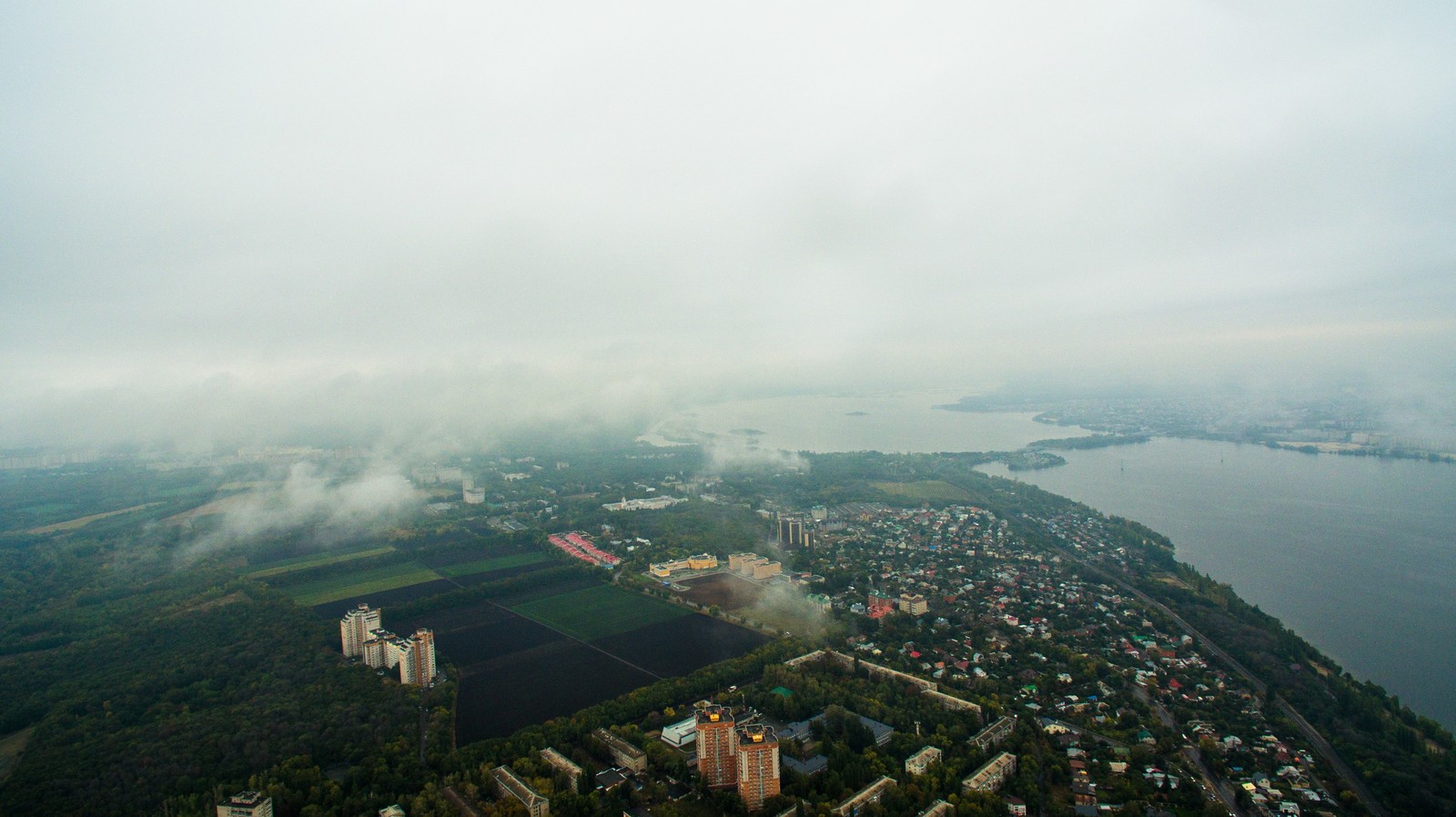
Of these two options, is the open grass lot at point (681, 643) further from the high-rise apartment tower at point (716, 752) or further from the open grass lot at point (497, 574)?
the open grass lot at point (497, 574)

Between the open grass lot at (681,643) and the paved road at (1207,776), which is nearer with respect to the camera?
the paved road at (1207,776)

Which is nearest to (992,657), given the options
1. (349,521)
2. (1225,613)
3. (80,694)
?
(1225,613)

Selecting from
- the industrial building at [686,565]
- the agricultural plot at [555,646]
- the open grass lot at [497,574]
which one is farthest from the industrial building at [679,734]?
the open grass lot at [497,574]

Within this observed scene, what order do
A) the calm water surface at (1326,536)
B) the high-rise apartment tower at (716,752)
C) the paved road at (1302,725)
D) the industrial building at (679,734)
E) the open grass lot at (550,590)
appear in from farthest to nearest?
the open grass lot at (550,590) < the calm water surface at (1326,536) < the industrial building at (679,734) < the high-rise apartment tower at (716,752) < the paved road at (1302,725)

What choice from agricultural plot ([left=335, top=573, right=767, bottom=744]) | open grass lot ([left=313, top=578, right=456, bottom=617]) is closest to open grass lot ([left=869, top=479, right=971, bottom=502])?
agricultural plot ([left=335, top=573, right=767, bottom=744])

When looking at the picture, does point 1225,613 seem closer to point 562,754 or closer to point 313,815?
point 562,754

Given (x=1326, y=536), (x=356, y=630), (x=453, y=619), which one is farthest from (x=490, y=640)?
(x=1326, y=536)
